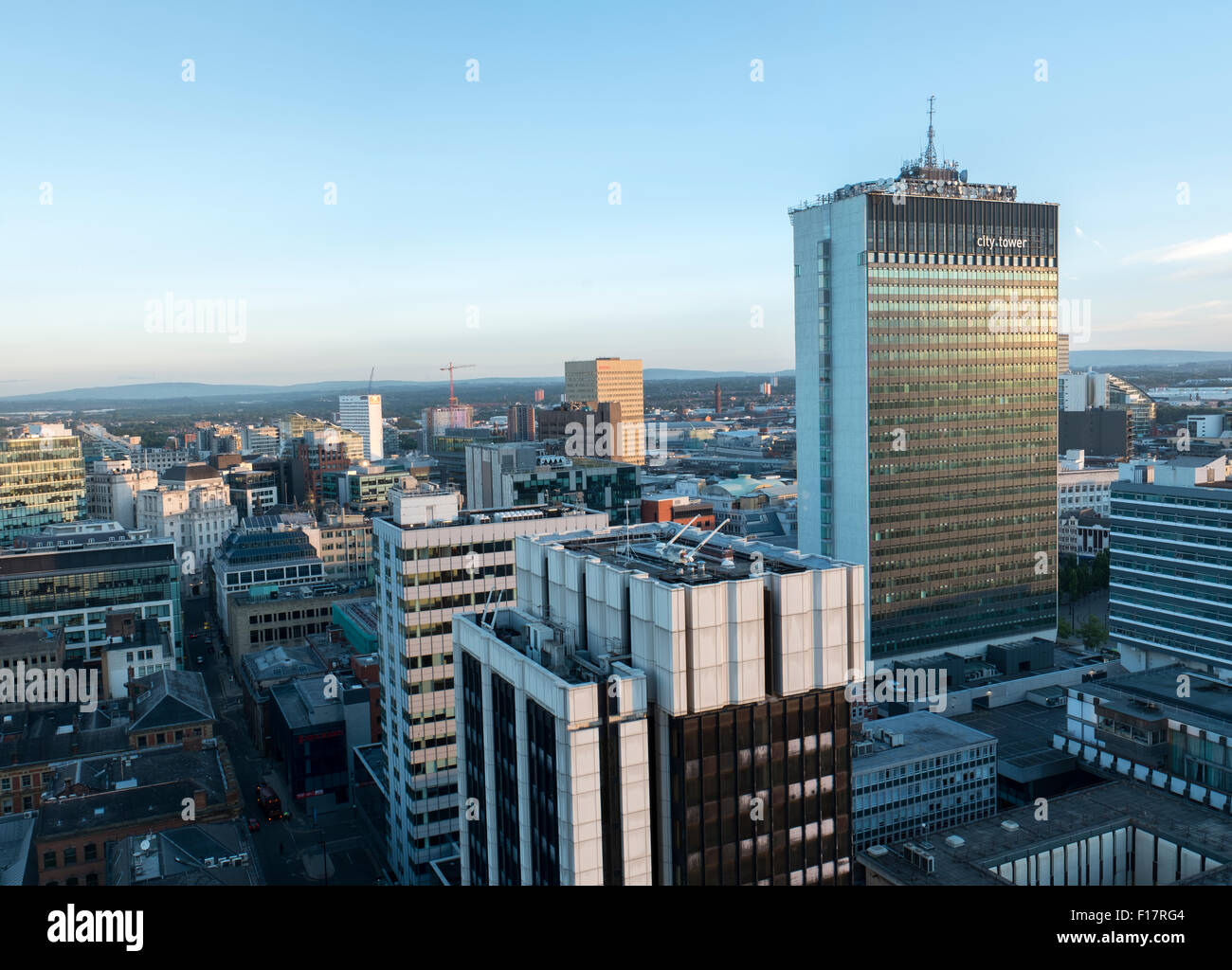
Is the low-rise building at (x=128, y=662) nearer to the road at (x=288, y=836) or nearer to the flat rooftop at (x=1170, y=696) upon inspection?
the road at (x=288, y=836)

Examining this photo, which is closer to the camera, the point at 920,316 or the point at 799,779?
the point at 799,779

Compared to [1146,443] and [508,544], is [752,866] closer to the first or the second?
[508,544]

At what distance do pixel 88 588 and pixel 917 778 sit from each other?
59536 mm

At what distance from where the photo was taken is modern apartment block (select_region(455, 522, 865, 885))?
20.3 m

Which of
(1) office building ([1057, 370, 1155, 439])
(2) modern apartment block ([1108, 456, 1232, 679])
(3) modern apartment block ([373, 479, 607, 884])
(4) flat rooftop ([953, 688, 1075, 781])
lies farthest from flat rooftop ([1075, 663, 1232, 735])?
(1) office building ([1057, 370, 1155, 439])

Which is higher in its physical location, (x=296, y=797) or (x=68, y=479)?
(x=68, y=479)

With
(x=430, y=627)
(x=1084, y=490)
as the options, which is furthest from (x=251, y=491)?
(x=1084, y=490)

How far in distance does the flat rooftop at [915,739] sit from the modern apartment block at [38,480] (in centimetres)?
→ 8622

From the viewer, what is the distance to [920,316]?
70375 mm

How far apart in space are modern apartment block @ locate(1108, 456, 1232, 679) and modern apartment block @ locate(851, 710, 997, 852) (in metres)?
22.4

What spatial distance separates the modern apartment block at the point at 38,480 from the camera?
99.2 metres

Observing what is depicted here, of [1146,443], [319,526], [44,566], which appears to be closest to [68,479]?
[319,526]

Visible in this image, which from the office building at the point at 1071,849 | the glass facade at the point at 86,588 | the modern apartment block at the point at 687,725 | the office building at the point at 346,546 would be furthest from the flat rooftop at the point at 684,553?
the office building at the point at 346,546
